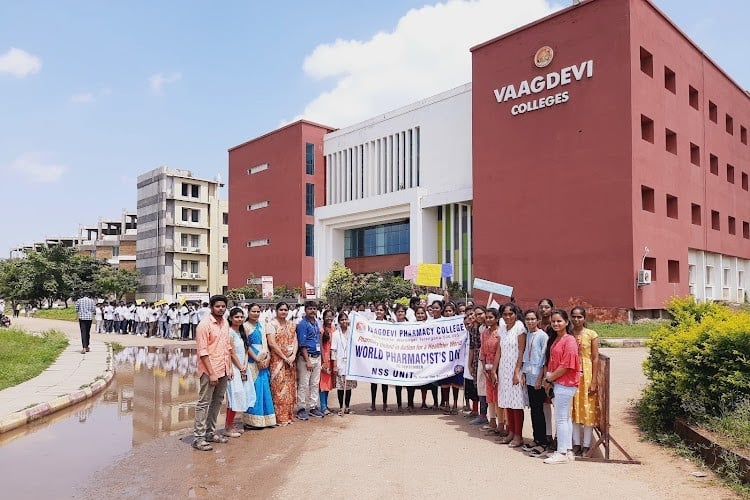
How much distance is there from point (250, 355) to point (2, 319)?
27524 millimetres

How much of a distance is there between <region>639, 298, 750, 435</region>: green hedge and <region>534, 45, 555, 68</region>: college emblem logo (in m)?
21.9

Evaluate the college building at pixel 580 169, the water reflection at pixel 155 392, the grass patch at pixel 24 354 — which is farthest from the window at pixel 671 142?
the grass patch at pixel 24 354

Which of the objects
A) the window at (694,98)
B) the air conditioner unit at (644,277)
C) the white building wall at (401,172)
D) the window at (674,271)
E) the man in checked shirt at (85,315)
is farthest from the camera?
the white building wall at (401,172)

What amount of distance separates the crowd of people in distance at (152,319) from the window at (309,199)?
15.7 meters

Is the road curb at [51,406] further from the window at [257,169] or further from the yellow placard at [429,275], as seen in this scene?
the window at [257,169]

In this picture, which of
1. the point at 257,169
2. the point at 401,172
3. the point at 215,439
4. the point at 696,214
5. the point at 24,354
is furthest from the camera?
the point at 257,169

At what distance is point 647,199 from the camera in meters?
26.6

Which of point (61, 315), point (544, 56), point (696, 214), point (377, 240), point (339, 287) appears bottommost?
point (61, 315)

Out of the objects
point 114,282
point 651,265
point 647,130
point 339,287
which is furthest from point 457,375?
point 114,282

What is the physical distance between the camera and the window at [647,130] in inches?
1043

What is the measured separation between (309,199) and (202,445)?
38.0 meters

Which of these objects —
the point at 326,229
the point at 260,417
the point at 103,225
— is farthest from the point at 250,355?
the point at 103,225

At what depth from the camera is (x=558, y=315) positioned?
6594 millimetres

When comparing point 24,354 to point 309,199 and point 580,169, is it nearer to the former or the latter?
point 580,169
